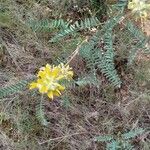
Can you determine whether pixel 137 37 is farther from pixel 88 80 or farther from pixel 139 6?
pixel 88 80

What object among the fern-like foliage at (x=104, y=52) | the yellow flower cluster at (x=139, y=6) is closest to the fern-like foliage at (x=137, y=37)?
the fern-like foliage at (x=104, y=52)

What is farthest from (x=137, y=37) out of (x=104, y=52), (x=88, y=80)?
(x=88, y=80)

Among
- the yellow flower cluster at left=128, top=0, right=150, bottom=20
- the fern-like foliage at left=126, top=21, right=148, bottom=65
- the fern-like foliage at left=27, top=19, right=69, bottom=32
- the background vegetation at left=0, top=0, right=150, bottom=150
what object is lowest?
the background vegetation at left=0, top=0, right=150, bottom=150

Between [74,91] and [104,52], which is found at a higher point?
[104,52]

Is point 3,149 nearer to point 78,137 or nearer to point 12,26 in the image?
point 78,137

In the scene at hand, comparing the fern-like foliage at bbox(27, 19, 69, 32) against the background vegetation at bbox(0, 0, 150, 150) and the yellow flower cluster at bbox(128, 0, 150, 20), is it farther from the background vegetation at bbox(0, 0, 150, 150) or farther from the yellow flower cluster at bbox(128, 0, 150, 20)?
the yellow flower cluster at bbox(128, 0, 150, 20)

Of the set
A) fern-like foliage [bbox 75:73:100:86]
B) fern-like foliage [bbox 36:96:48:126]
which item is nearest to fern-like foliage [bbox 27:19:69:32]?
fern-like foliage [bbox 75:73:100:86]

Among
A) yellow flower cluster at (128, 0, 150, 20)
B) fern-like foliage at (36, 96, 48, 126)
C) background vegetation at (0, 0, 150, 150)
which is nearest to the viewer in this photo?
yellow flower cluster at (128, 0, 150, 20)

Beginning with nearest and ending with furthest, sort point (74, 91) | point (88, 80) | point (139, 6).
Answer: point (139, 6)
point (88, 80)
point (74, 91)

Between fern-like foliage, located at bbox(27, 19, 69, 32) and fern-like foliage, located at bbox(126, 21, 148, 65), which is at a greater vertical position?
fern-like foliage, located at bbox(27, 19, 69, 32)
